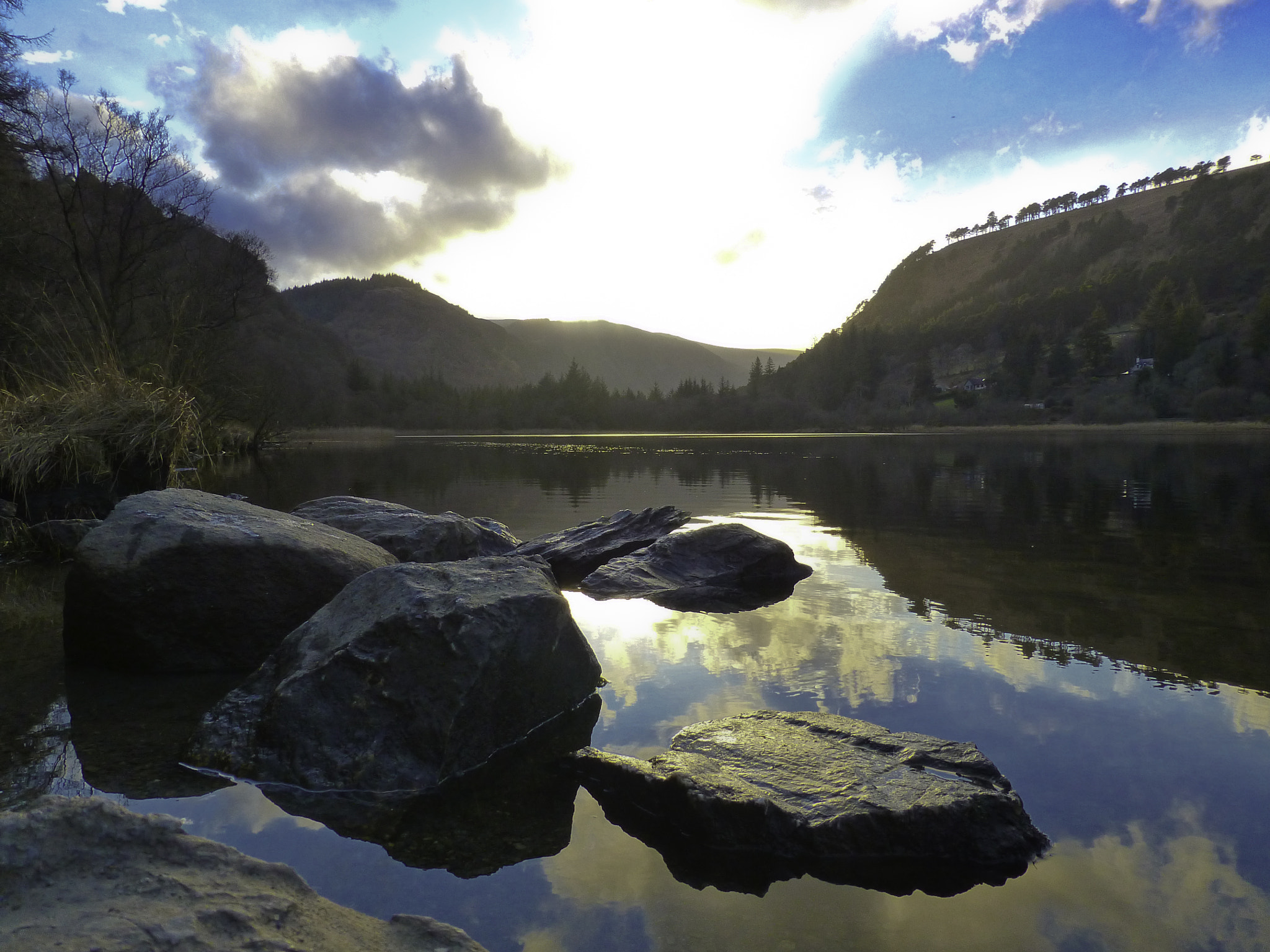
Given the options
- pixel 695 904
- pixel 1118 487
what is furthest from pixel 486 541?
pixel 1118 487

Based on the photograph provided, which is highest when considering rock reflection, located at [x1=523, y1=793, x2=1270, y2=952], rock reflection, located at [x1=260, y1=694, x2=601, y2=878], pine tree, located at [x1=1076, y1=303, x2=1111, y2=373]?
pine tree, located at [x1=1076, y1=303, x2=1111, y2=373]

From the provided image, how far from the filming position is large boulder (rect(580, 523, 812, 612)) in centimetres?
739

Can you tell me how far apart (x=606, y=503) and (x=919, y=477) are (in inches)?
419

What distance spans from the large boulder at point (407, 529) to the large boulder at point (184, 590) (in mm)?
2079

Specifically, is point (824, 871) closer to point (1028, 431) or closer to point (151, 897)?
point (151, 897)

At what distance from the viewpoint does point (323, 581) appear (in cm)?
532

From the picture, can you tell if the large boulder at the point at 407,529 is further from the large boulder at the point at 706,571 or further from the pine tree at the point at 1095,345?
the pine tree at the point at 1095,345

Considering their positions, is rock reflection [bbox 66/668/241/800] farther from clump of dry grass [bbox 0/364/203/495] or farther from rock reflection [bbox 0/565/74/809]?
clump of dry grass [bbox 0/364/203/495]

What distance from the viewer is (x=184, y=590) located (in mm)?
4863

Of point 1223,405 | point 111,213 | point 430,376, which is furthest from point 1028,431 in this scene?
point 430,376

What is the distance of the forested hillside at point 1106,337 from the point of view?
81.1 metres

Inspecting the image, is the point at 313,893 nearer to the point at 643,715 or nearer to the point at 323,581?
the point at 643,715

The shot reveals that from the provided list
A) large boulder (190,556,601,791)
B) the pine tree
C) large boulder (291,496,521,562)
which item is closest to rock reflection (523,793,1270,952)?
large boulder (190,556,601,791)

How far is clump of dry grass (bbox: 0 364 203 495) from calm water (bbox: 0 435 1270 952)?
1500 millimetres
